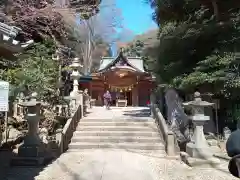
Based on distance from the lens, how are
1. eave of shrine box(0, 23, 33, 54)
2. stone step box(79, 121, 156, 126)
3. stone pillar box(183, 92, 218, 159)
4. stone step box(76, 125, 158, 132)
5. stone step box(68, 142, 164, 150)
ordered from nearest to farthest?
1. eave of shrine box(0, 23, 33, 54)
2. stone pillar box(183, 92, 218, 159)
3. stone step box(68, 142, 164, 150)
4. stone step box(76, 125, 158, 132)
5. stone step box(79, 121, 156, 126)

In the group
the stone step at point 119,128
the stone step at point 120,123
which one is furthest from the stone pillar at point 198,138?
the stone step at point 120,123

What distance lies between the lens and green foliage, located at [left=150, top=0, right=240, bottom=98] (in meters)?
11.9

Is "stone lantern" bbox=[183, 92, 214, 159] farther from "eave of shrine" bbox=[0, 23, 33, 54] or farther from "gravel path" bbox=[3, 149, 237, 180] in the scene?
"eave of shrine" bbox=[0, 23, 33, 54]

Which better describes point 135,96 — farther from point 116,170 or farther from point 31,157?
point 116,170

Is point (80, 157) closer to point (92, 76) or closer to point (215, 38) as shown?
point (215, 38)

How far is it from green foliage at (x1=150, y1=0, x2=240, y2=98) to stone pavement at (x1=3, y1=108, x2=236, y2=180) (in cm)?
366

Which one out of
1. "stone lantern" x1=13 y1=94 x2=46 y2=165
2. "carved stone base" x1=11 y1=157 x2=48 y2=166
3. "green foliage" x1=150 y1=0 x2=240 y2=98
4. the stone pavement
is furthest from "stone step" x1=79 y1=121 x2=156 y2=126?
"carved stone base" x1=11 y1=157 x2=48 y2=166

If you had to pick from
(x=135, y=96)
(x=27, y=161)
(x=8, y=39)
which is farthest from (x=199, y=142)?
(x=135, y=96)

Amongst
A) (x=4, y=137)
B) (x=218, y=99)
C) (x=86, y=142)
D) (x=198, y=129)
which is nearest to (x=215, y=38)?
(x=218, y=99)

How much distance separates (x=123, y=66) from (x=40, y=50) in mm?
12438

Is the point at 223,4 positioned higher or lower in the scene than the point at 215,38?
higher

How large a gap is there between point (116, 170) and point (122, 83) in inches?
857

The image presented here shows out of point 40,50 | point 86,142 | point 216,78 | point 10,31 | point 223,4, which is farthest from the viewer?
point 40,50

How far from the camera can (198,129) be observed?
1009cm
